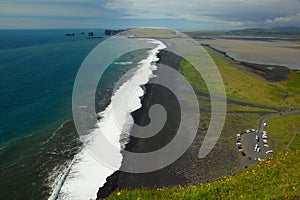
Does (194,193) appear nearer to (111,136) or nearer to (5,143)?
(111,136)

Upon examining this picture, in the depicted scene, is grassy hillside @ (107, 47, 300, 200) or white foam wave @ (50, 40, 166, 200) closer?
grassy hillside @ (107, 47, 300, 200)

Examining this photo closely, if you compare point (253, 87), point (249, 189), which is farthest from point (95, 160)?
point (253, 87)

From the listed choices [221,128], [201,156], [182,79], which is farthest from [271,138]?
[182,79]

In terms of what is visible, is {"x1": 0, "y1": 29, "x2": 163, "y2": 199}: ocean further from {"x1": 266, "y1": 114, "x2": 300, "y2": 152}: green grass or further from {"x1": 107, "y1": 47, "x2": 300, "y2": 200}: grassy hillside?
{"x1": 266, "y1": 114, "x2": 300, "y2": 152}: green grass

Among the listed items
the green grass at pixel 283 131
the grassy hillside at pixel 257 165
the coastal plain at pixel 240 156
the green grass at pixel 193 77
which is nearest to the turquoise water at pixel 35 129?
the coastal plain at pixel 240 156

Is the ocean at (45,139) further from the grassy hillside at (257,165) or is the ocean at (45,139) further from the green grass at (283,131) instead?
the green grass at (283,131)

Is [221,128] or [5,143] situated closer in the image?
[5,143]

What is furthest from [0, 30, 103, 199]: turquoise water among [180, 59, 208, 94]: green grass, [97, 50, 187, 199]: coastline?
[180, 59, 208, 94]: green grass
